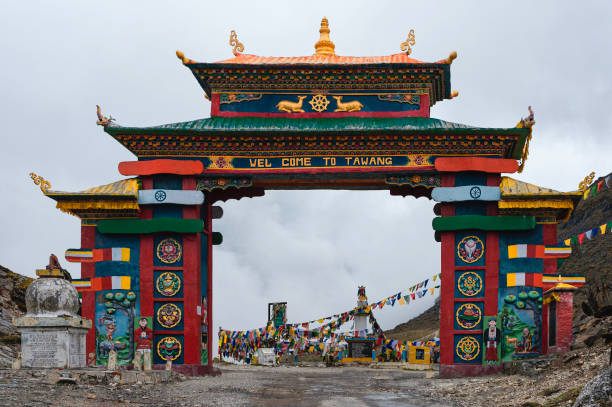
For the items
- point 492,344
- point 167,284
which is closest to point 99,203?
point 167,284

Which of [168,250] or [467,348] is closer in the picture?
[467,348]

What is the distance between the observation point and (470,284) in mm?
25359

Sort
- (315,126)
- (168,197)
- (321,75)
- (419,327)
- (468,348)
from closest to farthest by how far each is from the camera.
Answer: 1. (468,348)
2. (168,197)
3. (315,126)
4. (321,75)
5. (419,327)

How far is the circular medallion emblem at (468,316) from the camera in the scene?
25.2m

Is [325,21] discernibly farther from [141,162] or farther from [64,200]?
[64,200]

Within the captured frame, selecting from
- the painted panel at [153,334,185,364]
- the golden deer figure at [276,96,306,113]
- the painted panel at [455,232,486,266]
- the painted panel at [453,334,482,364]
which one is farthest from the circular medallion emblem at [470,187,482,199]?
the painted panel at [153,334,185,364]

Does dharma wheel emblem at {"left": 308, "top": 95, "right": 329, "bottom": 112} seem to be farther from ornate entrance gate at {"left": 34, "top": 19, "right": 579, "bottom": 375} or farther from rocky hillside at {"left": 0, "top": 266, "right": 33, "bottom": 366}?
rocky hillside at {"left": 0, "top": 266, "right": 33, "bottom": 366}

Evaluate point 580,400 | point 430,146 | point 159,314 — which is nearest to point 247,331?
point 159,314

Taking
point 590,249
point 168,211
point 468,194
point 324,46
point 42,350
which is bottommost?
point 42,350

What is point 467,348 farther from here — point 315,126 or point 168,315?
point 168,315

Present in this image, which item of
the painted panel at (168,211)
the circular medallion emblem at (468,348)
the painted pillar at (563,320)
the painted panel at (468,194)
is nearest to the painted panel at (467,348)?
the circular medallion emblem at (468,348)

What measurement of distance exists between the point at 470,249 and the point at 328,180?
545 cm

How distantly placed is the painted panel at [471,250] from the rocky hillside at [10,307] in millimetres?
14481

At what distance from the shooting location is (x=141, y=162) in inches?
1032
